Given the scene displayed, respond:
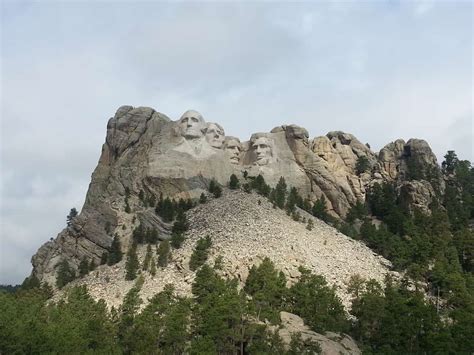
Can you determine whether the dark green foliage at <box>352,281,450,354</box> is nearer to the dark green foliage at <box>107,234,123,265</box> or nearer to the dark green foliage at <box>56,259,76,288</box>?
the dark green foliage at <box>107,234,123,265</box>

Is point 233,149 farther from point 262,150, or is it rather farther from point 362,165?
point 362,165

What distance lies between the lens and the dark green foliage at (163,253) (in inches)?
2918

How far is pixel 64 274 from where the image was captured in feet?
252

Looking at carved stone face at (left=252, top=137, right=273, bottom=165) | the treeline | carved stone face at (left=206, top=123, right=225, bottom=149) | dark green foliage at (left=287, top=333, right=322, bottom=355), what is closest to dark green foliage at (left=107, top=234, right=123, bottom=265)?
the treeline

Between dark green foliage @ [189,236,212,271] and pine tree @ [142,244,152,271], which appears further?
pine tree @ [142,244,152,271]

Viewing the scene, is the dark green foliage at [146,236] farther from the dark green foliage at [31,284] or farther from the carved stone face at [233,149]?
the carved stone face at [233,149]

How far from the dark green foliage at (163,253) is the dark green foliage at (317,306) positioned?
1729 centimetres

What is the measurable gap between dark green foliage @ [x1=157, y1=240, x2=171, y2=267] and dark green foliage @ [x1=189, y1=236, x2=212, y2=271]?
11.8ft

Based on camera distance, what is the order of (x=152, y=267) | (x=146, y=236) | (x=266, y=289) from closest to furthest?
(x=266, y=289), (x=152, y=267), (x=146, y=236)

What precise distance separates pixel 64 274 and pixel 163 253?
42.4 feet

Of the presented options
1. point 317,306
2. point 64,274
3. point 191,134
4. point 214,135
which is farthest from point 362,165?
point 64,274

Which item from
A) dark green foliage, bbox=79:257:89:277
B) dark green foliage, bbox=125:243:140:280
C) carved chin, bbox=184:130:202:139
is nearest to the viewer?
dark green foliage, bbox=125:243:140:280

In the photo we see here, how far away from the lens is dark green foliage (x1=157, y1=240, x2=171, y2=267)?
7412 centimetres

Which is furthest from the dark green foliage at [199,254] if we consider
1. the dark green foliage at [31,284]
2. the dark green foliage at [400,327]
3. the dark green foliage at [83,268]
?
the dark green foliage at [31,284]
